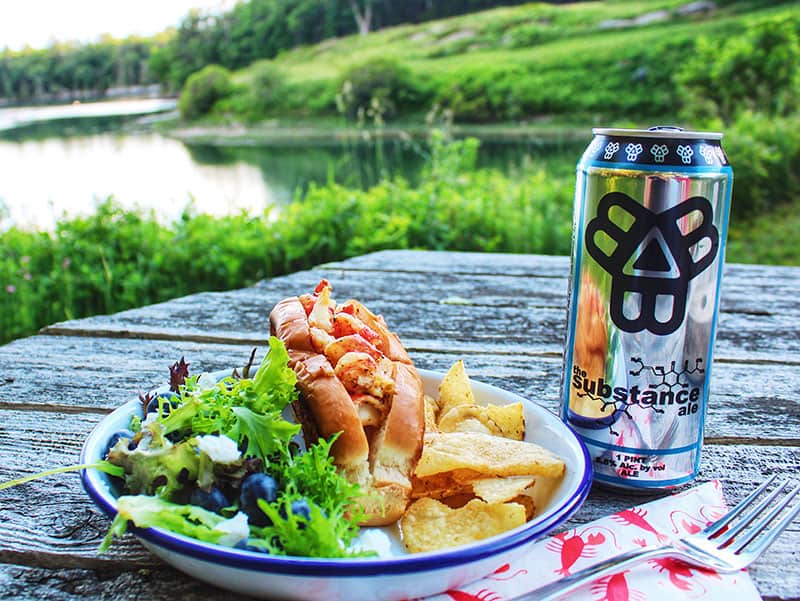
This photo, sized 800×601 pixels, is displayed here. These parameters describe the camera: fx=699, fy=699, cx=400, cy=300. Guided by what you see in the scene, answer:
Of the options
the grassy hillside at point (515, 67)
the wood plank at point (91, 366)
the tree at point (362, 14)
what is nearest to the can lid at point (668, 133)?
the wood plank at point (91, 366)

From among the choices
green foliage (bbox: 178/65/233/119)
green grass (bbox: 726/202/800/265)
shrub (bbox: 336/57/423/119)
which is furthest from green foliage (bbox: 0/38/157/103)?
green grass (bbox: 726/202/800/265)

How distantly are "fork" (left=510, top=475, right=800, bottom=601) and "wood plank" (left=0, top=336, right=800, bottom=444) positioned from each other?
28cm

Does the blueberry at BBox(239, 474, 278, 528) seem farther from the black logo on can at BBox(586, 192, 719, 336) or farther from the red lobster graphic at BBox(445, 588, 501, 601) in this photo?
the black logo on can at BBox(586, 192, 719, 336)

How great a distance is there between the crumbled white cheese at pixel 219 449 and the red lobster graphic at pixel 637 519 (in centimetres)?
44

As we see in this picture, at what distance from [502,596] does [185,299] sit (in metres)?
1.35

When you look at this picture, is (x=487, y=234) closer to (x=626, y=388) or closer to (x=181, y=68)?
(x=626, y=388)

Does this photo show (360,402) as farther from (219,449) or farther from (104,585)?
(104,585)

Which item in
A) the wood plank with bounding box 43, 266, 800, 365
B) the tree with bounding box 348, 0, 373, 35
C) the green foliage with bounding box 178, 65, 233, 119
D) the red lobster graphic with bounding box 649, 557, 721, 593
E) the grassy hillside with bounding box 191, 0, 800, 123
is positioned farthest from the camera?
the tree with bounding box 348, 0, 373, 35

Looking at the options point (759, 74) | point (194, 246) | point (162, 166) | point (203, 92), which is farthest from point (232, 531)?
point (203, 92)

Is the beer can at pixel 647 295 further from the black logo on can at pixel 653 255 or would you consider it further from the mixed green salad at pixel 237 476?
the mixed green salad at pixel 237 476

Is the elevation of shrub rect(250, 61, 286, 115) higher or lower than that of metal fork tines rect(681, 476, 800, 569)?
higher

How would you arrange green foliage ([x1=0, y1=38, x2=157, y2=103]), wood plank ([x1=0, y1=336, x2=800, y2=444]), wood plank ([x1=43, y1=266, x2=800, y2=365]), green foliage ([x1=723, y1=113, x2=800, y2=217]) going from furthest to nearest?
green foliage ([x1=0, y1=38, x2=157, y2=103])
green foliage ([x1=723, y1=113, x2=800, y2=217])
wood plank ([x1=43, y1=266, x2=800, y2=365])
wood plank ([x1=0, y1=336, x2=800, y2=444])

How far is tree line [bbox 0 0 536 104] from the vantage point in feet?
48.8

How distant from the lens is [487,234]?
12.4ft
